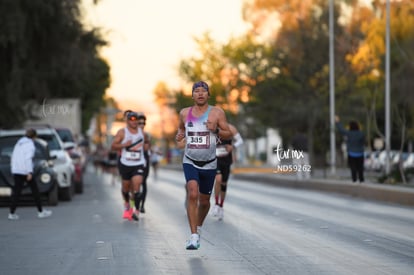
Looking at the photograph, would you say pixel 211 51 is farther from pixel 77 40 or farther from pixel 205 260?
pixel 205 260

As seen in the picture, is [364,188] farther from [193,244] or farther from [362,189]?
[193,244]

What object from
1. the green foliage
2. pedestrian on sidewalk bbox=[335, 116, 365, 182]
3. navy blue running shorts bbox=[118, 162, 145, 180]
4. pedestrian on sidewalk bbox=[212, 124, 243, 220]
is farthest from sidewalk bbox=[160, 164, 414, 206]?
the green foliage

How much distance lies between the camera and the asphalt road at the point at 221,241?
34.8 ft

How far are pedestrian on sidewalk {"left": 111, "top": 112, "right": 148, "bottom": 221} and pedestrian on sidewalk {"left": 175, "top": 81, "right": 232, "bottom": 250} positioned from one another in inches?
216

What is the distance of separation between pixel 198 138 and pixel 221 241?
77.4 inches

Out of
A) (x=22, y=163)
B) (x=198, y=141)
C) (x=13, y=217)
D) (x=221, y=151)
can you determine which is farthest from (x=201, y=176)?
(x=22, y=163)

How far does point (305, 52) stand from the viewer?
4791 cm

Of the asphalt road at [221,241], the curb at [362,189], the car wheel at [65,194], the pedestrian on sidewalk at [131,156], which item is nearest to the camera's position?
the asphalt road at [221,241]

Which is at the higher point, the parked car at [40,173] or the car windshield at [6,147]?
the car windshield at [6,147]

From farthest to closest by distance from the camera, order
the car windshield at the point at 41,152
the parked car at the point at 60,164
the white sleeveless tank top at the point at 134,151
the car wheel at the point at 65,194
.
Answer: the car wheel at the point at 65,194
the parked car at the point at 60,164
the car windshield at the point at 41,152
the white sleeveless tank top at the point at 134,151

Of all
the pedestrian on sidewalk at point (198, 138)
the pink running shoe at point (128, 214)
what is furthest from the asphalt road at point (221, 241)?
the pedestrian on sidewalk at point (198, 138)

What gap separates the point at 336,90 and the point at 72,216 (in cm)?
3020

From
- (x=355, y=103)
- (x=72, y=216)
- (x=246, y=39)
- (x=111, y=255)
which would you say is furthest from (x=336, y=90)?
(x=111, y=255)

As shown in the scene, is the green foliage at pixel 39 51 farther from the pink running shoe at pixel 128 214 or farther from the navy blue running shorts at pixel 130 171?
the pink running shoe at pixel 128 214
